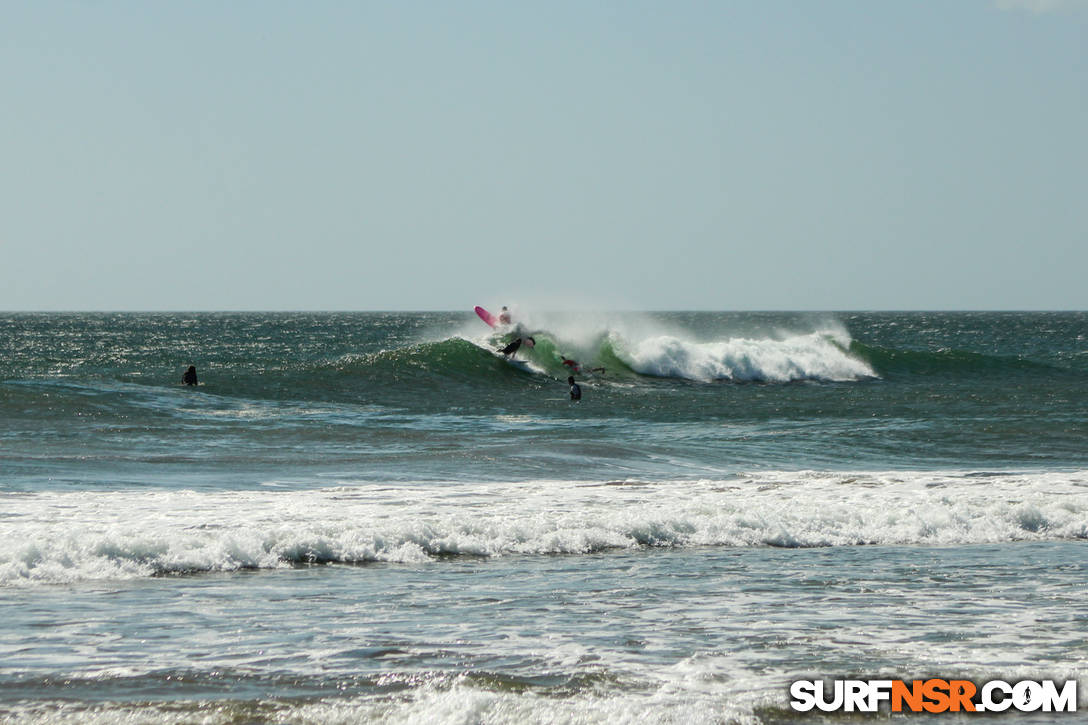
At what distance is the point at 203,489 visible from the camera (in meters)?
15.0

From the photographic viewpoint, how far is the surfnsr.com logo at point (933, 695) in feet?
21.1

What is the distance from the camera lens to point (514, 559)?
11.2 metres

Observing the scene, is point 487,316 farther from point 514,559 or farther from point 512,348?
point 514,559

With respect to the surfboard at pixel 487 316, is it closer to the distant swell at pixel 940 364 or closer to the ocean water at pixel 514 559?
the distant swell at pixel 940 364

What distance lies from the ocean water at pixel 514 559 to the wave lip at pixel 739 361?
13.3 meters

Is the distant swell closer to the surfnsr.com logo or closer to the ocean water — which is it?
the ocean water

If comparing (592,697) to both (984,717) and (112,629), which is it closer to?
(984,717)

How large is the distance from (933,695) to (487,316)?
38.4 m

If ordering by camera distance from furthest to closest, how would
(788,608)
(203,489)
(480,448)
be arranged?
(480,448), (203,489), (788,608)

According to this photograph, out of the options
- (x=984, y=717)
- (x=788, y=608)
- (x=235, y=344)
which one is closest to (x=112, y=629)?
(x=788, y=608)

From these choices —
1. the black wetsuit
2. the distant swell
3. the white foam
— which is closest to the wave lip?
the distant swell

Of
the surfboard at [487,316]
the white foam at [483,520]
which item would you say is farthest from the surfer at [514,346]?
the white foam at [483,520]

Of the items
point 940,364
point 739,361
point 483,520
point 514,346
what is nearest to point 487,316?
point 514,346

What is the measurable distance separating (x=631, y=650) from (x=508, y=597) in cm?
193
